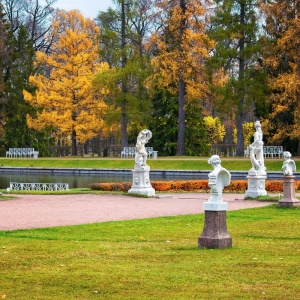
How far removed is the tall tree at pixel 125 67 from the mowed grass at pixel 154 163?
599 cm

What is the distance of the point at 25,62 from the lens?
60875mm

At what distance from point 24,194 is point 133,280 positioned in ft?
55.9

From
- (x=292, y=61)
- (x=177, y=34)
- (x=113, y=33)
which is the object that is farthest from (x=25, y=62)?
(x=292, y=61)

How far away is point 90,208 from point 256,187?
20.2 feet

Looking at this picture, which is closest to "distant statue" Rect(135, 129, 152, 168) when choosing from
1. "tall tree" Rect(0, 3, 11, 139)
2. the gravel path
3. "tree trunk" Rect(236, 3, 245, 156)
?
the gravel path

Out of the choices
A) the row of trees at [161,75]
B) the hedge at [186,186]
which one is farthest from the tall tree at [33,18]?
the hedge at [186,186]

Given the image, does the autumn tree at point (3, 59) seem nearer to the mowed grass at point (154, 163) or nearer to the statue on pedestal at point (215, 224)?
the mowed grass at point (154, 163)

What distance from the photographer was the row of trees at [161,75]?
1848 inches

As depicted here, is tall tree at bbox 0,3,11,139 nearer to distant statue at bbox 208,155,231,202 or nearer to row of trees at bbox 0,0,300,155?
row of trees at bbox 0,0,300,155

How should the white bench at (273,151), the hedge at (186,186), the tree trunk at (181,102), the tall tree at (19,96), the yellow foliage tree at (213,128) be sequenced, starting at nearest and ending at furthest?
the hedge at (186,186)
the white bench at (273,151)
the tree trunk at (181,102)
the tall tree at (19,96)
the yellow foliage tree at (213,128)

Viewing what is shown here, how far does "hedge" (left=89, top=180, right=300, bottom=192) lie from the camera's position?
84.8ft

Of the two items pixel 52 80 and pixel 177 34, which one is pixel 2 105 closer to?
pixel 52 80

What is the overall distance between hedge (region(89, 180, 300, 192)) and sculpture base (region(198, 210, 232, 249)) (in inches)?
598

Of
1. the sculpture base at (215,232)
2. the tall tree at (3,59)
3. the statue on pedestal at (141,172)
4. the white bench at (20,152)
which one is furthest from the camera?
the white bench at (20,152)
